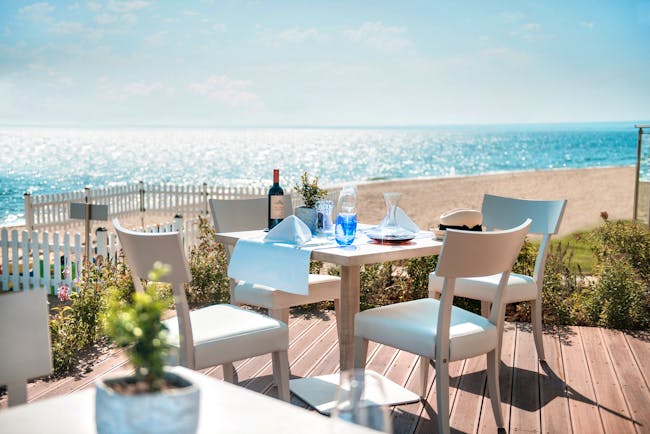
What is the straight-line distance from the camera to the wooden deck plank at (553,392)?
10.9 ft

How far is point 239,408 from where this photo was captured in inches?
51.1

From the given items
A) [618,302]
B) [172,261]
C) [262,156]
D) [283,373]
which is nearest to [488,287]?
[283,373]

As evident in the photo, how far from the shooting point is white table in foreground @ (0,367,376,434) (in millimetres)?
1207

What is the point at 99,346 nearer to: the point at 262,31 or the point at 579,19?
the point at 262,31

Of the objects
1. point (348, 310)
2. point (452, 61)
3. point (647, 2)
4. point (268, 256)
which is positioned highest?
point (647, 2)

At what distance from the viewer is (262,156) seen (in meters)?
53.4

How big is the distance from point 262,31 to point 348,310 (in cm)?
4914

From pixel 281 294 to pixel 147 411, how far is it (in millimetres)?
2683

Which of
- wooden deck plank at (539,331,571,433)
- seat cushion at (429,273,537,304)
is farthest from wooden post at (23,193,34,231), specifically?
wooden deck plank at (539,331,571,433)

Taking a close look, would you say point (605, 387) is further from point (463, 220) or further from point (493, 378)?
point (463, 220)

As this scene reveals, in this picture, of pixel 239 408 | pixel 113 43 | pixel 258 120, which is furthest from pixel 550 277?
pixel 258 120

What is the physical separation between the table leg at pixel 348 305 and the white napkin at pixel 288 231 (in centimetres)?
25

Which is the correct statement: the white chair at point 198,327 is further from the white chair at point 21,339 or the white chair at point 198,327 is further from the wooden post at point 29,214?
the wooden post at point 29,214

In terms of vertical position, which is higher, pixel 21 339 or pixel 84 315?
pixel 21 339
